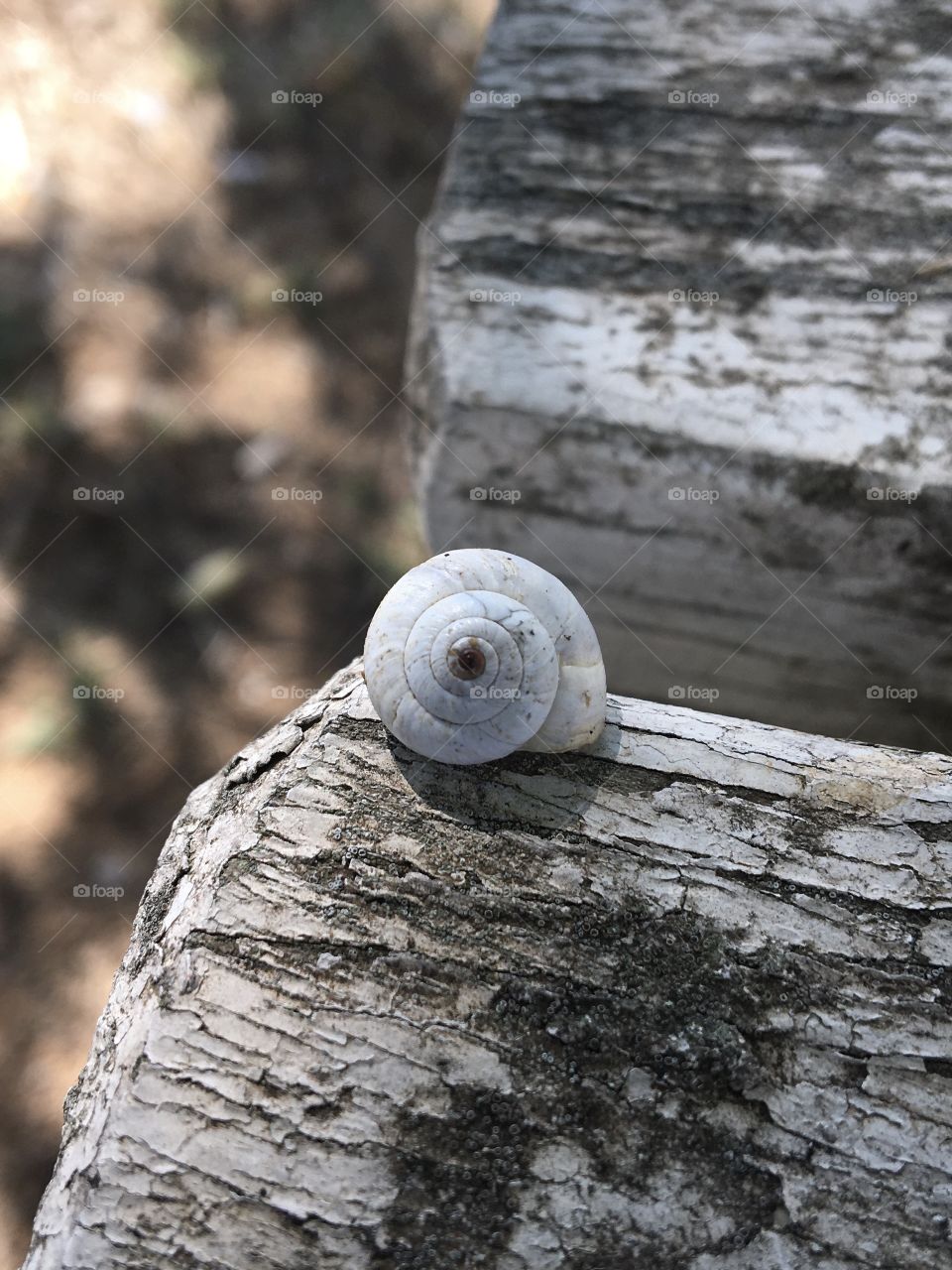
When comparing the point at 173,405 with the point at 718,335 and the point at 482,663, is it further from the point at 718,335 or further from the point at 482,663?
the point at 482,663

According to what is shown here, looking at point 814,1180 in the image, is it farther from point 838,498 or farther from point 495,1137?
point 838,498

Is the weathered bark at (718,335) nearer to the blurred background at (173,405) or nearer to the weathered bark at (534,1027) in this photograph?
the weathered bark at (534,1027)

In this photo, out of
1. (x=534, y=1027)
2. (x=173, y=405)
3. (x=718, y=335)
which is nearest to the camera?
(x=534, y=1027)

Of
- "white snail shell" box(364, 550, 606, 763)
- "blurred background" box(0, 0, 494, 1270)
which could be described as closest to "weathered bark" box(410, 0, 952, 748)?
"white snail shell" box(364, 550, 606, 763)

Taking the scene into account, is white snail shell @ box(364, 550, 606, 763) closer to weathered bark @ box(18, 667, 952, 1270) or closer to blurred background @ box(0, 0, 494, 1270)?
weathered bark @ box(18, 667, 952, 1270)

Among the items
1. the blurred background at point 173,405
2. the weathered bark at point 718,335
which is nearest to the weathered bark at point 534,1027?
the weathered bark at point 718,335

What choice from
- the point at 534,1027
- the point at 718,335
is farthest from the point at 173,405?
the point at 534,1027
